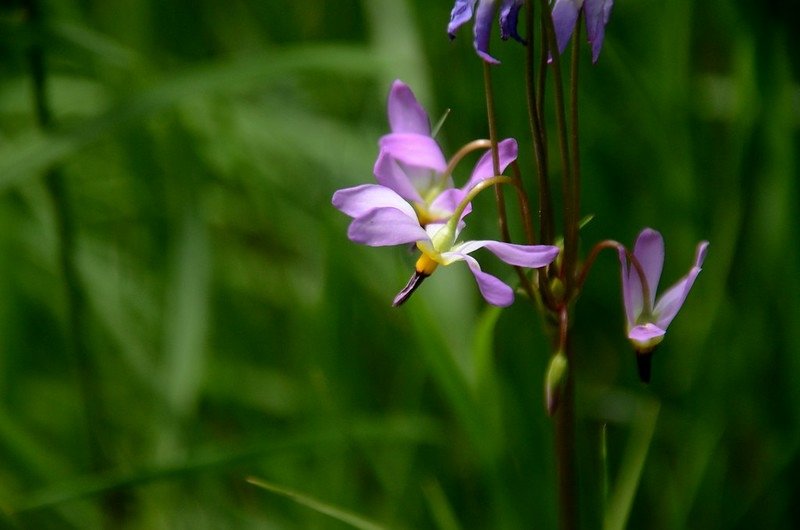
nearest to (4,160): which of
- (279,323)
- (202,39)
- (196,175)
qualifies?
(196,175)

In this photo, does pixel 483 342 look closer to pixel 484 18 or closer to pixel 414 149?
pixel 414 149

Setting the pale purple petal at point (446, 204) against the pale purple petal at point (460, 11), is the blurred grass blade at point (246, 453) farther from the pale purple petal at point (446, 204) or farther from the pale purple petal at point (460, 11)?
the pale purple petal at point (460, 11)

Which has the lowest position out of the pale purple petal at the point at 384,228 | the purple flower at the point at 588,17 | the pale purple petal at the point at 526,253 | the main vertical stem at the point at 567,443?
the main vertical stem at the point at 567,443

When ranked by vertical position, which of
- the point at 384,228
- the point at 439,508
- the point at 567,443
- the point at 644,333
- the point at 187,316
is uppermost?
the point at 384,228

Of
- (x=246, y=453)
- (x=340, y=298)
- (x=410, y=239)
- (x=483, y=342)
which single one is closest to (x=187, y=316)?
(x=340, y=298)

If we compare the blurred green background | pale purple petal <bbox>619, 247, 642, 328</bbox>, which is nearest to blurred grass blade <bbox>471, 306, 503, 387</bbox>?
the blurred green background

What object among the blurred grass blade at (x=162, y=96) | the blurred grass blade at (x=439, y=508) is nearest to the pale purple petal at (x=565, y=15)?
the blurred grass blade at (x=439, y=508)

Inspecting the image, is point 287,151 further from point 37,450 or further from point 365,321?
point 37,450
